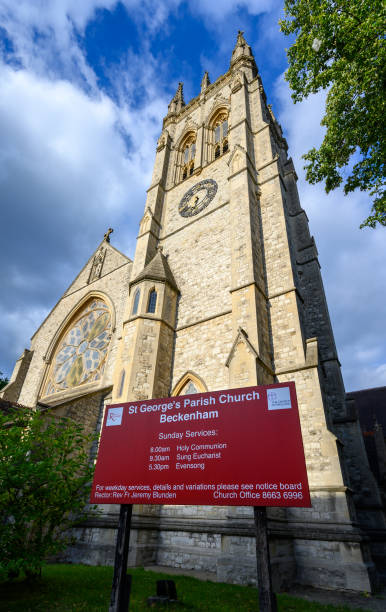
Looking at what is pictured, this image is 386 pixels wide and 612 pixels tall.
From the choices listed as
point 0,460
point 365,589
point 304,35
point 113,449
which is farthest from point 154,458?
point 304,35

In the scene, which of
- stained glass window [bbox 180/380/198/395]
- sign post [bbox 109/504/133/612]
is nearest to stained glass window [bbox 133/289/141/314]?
stained glass window [bbox 180/380/198/395]

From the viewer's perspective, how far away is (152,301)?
42.5ft

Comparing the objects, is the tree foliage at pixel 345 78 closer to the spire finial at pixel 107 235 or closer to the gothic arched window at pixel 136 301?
the gothic arched window at pixel 136 301

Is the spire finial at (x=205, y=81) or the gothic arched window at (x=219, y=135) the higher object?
the spire finial at (x=205, y=81)

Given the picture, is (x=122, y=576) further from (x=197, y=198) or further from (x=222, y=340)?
(x=197, y=198)

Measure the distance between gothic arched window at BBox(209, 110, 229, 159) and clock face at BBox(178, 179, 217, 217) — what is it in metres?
3.33

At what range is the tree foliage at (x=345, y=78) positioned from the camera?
7.41 m

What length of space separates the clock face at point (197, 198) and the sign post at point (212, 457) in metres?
13.1

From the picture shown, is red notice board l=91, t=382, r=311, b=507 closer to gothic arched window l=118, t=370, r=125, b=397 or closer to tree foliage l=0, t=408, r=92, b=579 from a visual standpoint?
tree foliage l=0, t=408, r=92, b=579

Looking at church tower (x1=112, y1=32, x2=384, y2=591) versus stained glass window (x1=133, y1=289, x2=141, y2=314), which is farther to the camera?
stained glass window (x1=133, y1=289, x2=141, y2=314)

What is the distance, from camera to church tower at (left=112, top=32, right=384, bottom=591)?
733cm

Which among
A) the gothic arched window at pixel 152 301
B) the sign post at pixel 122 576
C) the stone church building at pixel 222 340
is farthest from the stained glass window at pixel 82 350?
the sign post at pixel 122 576

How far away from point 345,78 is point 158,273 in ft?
28.1

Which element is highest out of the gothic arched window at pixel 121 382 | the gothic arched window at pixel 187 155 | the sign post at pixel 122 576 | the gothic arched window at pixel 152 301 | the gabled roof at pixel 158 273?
the gothic arched window at pixel 187 155
